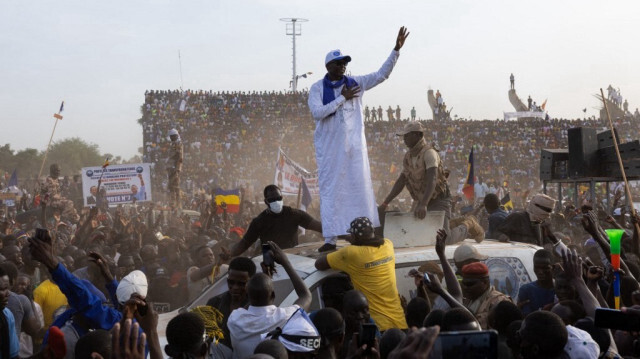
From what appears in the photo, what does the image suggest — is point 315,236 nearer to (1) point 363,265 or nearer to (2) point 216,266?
(2) point 216,266

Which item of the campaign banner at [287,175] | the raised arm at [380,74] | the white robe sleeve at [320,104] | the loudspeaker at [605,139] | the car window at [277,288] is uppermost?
the raised arm at [380,74]

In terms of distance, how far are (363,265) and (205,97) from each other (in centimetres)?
2925

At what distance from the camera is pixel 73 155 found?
216ft

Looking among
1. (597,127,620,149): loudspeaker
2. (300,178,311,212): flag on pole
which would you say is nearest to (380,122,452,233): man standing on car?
(597,127,620,149): loudspeaker

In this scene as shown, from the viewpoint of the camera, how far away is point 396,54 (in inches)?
245

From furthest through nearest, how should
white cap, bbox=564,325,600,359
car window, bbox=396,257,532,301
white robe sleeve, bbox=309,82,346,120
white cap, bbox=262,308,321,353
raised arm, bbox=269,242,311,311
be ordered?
white robe sleeve, bbox=309,82,346,120 < car window, bbox=396,257,532,301 < raised arm, bbox=269,242,311,311 < white cap, bbox=262,308,321,353 < white cap, bbox=564,325,600,359

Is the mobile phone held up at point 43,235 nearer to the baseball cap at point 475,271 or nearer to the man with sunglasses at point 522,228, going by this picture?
the baseball cap at point 475,271

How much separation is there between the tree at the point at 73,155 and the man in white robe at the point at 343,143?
2347 inches

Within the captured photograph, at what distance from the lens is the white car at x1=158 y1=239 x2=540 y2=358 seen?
510 centimetres

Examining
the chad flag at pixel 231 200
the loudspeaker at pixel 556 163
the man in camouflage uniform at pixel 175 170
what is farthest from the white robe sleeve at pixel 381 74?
the man in camouflage uniform at pixel 175 170

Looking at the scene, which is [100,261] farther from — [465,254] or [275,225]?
[465,254]

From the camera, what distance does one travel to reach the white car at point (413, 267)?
510 centimetres

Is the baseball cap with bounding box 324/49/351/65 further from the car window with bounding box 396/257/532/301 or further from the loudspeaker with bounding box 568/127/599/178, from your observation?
A: the loudspeaker with bounding box 568/127/599/178

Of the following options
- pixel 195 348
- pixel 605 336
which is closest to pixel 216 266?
pixel 195 348
